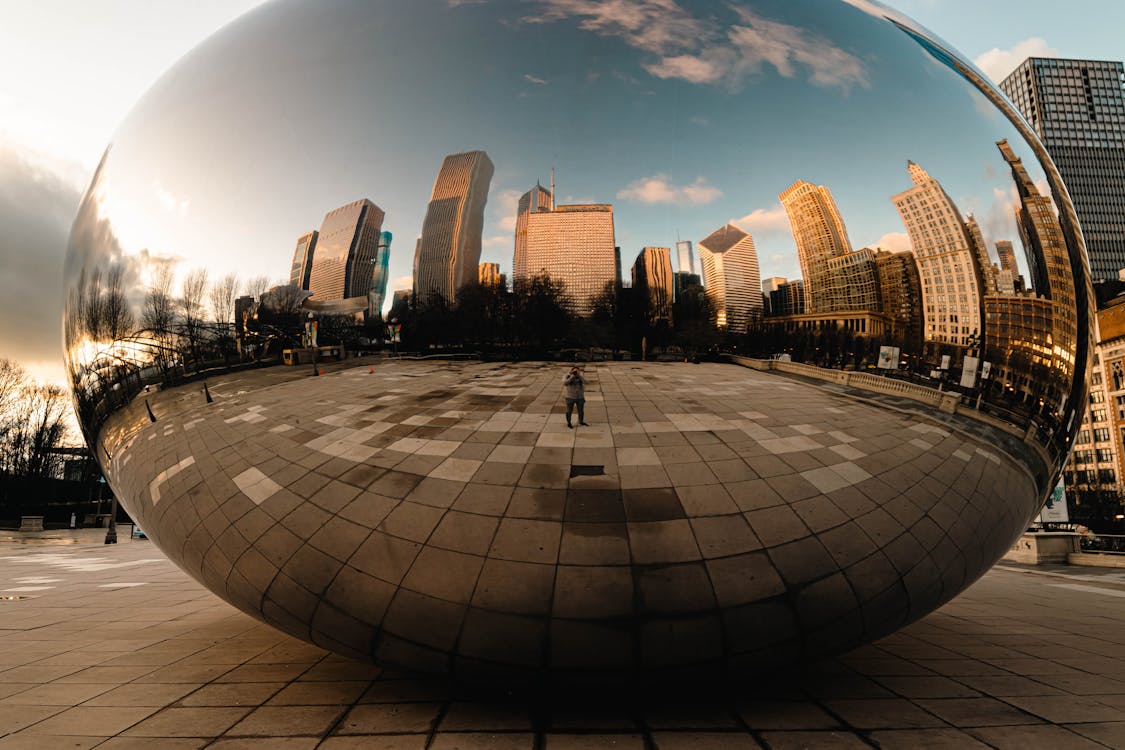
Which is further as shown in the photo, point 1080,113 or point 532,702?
point 1080,113

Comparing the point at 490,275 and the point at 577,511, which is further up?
the point at 490,275

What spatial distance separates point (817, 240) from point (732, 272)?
0.40m

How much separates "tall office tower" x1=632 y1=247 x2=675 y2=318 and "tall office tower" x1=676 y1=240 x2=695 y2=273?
40 mm

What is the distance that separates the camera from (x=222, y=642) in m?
3.77

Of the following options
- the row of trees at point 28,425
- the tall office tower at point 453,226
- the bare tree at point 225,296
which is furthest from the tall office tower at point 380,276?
the row of trees at point 28,425

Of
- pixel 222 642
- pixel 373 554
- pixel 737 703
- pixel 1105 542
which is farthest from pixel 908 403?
pixel 1105 542

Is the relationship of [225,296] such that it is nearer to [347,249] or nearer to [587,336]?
[347,249]

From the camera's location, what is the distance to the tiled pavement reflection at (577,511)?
6.44ft

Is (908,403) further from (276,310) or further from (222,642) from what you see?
(222,642)

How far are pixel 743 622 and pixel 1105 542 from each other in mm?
27730

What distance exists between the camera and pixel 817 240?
222cm

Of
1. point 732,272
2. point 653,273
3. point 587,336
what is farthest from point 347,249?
point 732,272

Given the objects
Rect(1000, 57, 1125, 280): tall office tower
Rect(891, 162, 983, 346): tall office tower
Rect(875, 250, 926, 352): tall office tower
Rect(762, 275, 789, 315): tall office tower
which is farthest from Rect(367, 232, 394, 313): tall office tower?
Rect(1000, 57, 1125, 280): tall office tower

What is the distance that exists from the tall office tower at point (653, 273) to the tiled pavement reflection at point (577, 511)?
359 millimetres
